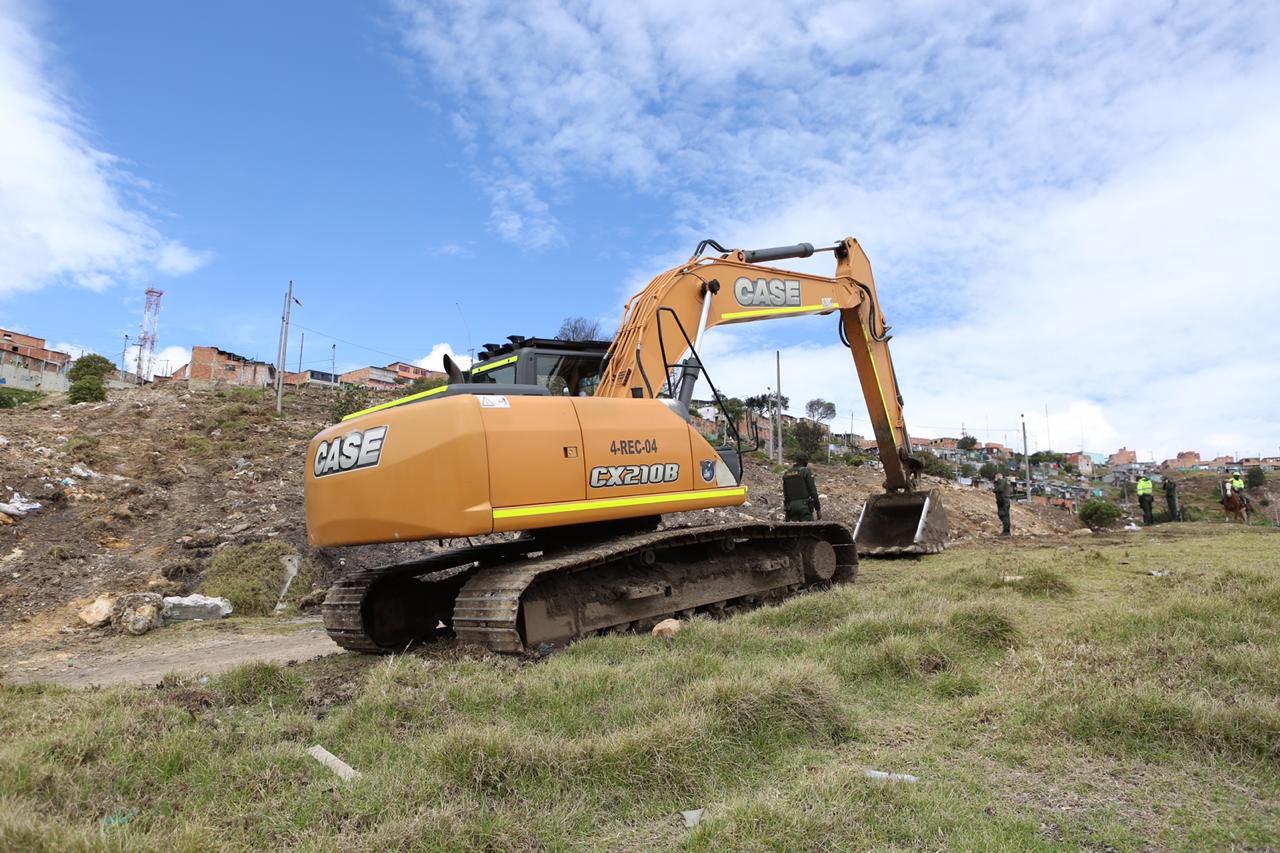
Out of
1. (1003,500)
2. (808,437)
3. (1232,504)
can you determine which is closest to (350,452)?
(1003,500)

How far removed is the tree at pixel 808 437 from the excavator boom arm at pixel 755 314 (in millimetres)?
28693

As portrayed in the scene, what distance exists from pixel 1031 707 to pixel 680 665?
1895mm

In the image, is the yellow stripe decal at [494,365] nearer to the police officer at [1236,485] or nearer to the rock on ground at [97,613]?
the rock on ground at [97,613]

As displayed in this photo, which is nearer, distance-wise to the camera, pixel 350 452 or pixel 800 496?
pixel 350 452

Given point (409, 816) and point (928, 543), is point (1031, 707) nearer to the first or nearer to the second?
point (409, 816)

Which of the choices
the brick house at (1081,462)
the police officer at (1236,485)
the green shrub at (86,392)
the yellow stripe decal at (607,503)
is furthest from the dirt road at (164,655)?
the brick house at (1081,462)

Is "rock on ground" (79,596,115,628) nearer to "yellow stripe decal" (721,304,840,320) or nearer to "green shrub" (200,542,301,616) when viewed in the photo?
"green shrub" (200,542,301,616)

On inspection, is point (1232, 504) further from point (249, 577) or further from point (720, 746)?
point (249, 577)

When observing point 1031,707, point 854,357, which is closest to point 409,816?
point 1031,707

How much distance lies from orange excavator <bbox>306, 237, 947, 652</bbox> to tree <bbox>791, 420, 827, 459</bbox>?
32078mm

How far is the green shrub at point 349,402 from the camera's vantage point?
22.1 m

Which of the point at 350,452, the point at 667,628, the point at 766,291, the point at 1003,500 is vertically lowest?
the point at 667,628

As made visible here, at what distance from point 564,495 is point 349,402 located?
18.9m

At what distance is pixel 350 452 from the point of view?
6137 millimetres
